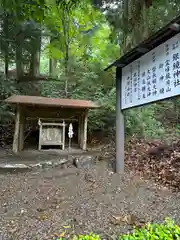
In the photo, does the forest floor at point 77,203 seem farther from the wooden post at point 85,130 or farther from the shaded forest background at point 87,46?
the shaded forest background at point 87,46

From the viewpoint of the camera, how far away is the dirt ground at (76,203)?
2.93m

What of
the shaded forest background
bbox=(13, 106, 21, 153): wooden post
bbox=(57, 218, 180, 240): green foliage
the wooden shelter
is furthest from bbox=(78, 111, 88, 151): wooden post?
bbox=(57, 218, 180, 240): green foliage

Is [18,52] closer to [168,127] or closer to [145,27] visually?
[145,27]

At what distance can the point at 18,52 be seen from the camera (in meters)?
10.2

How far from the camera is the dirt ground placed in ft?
9.62

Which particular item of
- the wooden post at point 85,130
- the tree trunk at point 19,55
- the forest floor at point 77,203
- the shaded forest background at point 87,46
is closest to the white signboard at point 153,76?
the forest floor at point 77,203

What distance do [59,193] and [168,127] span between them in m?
6.63

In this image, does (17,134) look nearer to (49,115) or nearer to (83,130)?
(49,115)

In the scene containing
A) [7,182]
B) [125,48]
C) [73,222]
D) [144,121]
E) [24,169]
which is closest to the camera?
[73,222]

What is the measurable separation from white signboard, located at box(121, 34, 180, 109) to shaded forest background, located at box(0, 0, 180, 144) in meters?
2.09

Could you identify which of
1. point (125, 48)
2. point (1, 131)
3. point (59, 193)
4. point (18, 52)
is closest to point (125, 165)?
point (59, 193)

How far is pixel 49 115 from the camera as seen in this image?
26.2 feet

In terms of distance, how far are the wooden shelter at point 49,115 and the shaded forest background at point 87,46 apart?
0.78 m

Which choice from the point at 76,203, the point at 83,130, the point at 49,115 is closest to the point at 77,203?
the point at 76,203
